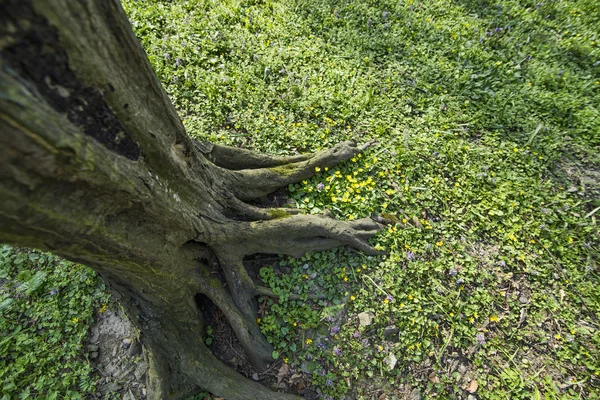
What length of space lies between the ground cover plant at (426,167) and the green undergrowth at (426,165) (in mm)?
21

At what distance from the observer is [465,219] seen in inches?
165

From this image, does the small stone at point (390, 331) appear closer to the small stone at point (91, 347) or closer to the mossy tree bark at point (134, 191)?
the mossy tree bark at point (134, 191)

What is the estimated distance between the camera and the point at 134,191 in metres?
1.96

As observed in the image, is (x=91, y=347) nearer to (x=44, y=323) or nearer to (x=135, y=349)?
(x=135, y=349)

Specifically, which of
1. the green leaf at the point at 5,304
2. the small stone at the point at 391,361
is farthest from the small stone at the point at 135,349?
the small stone at the point at 391,361

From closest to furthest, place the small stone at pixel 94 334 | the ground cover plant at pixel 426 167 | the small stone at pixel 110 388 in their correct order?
the small stone at pixel 110 388 < the ground cover plant at pixel 426 167 < the small stone at pixel 94 334

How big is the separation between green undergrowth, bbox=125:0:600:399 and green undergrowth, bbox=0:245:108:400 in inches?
78.5

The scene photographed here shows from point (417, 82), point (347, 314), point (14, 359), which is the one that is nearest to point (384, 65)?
point (417, 82)

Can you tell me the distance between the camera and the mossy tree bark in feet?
4.34

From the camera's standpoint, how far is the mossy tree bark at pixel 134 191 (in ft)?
4.34

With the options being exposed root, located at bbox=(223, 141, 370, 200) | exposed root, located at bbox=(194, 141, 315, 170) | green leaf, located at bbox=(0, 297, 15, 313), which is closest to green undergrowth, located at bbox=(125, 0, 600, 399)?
exposed root, located at bbox=(223, 141, 370, 200)

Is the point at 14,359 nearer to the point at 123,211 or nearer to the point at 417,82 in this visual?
the point at 123,211

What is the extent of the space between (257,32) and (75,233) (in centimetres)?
493

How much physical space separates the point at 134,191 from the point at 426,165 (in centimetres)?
374
